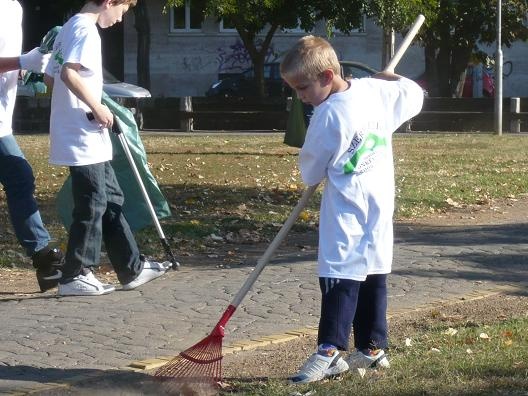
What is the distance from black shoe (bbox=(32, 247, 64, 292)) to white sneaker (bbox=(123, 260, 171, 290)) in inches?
17.4

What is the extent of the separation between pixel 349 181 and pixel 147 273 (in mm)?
2742

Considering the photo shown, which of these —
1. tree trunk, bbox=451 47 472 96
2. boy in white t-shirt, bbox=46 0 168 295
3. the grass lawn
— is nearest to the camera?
boy in white t-shirt, bbox=46 0 168 295

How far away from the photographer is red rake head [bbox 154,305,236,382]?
5.36m

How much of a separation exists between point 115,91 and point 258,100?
5.96m

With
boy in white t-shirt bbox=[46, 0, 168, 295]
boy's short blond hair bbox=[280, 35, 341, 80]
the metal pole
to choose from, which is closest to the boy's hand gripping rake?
boy's short blond hair bbox=[280, 35, 341, 80]

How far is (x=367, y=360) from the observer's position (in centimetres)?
544

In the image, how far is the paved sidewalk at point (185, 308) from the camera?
231 inches

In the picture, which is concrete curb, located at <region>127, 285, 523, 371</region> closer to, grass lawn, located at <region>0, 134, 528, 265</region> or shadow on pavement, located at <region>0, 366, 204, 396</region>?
shadow on pavement, located at <region>0, 366, 204, 396</region>

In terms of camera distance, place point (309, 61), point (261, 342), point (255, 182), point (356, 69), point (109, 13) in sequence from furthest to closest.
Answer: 1. point (356, 69)
2. point (255, 182)
3. point (109, 13)
4. point (261, 342)
5. point (309, 61)

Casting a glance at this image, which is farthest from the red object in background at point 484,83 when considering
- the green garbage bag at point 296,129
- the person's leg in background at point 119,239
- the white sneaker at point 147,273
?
the person's leg in background at point 119,239

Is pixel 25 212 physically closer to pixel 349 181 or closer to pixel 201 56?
pixel 349 181

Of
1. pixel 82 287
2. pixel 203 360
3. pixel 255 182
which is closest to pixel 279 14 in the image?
pixel 255 182

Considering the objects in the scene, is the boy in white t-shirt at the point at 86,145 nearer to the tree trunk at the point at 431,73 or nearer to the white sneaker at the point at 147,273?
the white sneaker at the point at 147,273

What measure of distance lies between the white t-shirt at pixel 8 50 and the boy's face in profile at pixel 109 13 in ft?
1.92
